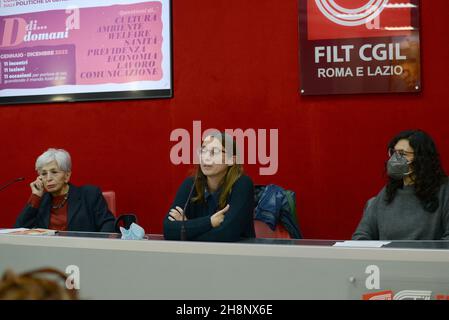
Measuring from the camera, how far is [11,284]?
62 centimetres

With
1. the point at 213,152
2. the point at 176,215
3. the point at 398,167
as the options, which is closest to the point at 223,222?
the point at 176,215

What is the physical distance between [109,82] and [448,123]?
6.65ft

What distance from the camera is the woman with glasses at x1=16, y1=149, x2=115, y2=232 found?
294cm

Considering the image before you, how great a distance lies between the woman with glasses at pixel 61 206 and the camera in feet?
9.64

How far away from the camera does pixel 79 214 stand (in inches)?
116

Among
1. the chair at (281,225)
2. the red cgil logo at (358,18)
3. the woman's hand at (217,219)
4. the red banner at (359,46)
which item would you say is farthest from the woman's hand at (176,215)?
the red cgil logo at (358,18)

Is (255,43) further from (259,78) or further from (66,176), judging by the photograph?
(66,176)

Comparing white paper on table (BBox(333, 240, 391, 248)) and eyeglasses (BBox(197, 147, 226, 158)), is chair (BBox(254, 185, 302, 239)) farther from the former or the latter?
white paper on table (BBox(333, 240, 391, 248))

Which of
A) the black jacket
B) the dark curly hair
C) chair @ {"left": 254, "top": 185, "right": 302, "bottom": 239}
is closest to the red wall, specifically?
chair @ {"left": 254, "top": 185, "right": 302, "bottom": 239}

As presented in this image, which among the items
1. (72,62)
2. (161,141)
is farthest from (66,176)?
(72,62)

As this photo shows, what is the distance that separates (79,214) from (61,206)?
4.5 inches

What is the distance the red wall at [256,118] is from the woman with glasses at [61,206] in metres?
0.86

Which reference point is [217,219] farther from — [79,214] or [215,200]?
[79,214]

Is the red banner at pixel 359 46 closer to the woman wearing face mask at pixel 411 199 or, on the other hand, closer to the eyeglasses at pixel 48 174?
the woman wearing face mask at pixel 411 199
